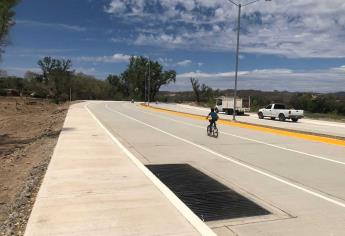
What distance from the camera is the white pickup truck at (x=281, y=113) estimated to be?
4297 centimetres

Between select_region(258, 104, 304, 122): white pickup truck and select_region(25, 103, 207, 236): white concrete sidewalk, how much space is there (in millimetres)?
32234

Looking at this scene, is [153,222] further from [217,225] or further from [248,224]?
[248,224]

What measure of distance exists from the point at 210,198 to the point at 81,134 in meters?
13.0

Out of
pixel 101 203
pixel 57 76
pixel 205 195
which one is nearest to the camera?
pixel 101 203

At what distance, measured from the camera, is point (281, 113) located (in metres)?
43.8

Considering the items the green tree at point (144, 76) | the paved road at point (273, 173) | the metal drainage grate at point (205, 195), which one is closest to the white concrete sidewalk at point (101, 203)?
the metal drainage grate at point (205, 195)

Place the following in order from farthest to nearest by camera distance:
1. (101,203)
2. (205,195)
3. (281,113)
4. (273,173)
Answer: (281,113)
(273,173)
(205,195)
(101,203)

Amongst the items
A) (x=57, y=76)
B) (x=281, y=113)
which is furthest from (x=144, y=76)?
(x=281, y=113)

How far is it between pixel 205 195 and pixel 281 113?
35501mm

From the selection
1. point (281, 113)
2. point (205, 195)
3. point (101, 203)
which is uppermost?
point (281, 113)

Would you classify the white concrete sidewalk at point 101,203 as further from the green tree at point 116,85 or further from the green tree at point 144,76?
the green tree at point 116,85

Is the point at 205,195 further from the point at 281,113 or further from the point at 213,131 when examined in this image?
the point at 281,113

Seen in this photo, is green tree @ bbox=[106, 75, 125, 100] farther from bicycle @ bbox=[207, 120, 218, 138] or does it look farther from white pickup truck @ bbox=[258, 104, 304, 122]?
bicycle @ bbox=[207, 120, 218, 138]

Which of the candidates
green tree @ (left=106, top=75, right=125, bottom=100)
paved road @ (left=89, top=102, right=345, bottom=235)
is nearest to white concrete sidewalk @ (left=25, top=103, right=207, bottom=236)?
paved road @ (left=89, top=102, right=345, bottom=235)
